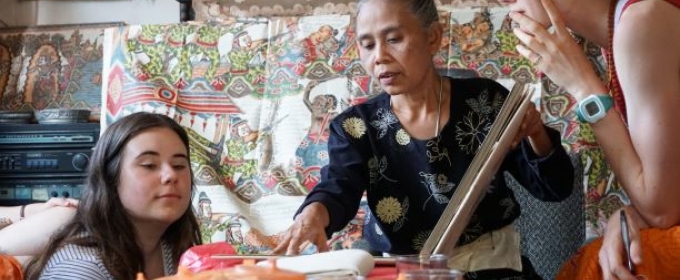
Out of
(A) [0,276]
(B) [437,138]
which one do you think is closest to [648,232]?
(B) [437,138]

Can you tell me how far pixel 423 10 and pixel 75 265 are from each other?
763 mm

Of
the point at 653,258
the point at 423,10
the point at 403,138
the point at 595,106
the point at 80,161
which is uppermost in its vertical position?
the point at 423,10

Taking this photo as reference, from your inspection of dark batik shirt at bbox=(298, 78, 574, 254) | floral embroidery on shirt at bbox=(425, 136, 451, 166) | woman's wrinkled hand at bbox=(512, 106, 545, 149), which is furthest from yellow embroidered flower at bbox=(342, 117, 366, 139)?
woman's wrinkled hand at bbox=(512, 106, 545, 149)

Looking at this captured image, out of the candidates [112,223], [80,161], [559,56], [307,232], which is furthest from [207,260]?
[80,161]

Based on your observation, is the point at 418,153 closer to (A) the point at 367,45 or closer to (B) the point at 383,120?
(B) the point at 383,120

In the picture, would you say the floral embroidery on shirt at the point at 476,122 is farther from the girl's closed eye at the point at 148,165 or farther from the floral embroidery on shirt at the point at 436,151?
the girl's closed eye at the point at 148,165

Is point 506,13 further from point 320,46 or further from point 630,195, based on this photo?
point 630,195

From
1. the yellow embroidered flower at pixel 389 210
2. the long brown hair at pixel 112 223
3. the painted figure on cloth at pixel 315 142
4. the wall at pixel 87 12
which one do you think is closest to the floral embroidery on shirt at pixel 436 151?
the yellow embroidered flower at pixel 389 210

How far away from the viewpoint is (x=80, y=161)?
8.61 feet

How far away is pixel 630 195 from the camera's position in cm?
140

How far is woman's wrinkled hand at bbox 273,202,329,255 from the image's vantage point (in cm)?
123

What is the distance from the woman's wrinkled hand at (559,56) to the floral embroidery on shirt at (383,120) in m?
0.28

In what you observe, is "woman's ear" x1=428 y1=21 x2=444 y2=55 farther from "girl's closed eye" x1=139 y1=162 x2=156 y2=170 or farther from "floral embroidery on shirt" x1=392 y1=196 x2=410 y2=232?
"girl's closed eye" x1=139 y1=162 x2=156 y2=170

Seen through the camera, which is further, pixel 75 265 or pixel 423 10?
pixel 423 10
